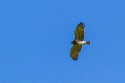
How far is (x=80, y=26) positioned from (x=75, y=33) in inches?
65.8

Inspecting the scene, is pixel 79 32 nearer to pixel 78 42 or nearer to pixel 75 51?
pixel 78 42

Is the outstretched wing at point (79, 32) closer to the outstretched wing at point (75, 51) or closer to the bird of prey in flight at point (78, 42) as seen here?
the bird of prey in flight at point (78, 42)

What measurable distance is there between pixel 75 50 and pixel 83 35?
3.38 meters

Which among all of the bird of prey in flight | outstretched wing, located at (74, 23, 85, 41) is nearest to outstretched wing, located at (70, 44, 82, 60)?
the bird of prey in flight

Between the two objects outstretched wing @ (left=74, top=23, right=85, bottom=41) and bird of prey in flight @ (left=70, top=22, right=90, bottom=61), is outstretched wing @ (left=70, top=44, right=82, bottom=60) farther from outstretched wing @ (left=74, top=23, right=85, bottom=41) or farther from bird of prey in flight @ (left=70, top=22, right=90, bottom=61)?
outstretched wing @ (left=74, top=23, right=85, bottom=41)

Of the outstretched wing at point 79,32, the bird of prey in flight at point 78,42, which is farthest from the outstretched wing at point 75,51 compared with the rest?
the outstretched wing at point 79,32

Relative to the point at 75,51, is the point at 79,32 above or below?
below

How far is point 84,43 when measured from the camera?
9931 cm

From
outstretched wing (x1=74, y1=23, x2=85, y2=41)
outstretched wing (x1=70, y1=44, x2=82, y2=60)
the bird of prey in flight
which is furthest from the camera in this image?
outstretched wing (x1=70, y1=44, x2=82, y2=60)

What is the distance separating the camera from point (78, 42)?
99.5 meters

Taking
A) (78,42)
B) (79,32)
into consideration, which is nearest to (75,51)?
(78,42)

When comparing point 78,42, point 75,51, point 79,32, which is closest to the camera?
point 79,32

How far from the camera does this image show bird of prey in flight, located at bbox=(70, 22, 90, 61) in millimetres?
96812

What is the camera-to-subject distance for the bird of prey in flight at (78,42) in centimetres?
9681
